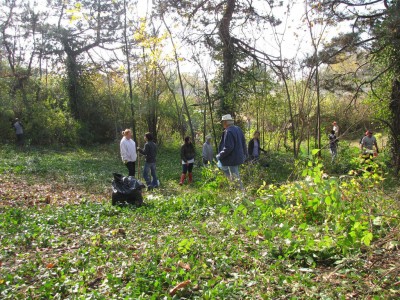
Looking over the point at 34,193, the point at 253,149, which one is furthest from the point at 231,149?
the point at 34,193

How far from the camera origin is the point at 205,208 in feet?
22.6

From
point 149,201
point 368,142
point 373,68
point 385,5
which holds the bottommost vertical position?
point 149,201

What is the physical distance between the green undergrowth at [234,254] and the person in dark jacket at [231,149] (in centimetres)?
→ 192

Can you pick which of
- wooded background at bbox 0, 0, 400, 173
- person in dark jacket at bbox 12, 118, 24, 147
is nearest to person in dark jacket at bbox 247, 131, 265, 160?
wooded background at bbox 0, 0, 400, 173

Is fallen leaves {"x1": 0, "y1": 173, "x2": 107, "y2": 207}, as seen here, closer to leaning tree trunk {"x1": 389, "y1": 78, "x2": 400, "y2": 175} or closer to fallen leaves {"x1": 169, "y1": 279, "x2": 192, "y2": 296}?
fallen leaves {"x1": 169, "y1": 279, "x2": 192, "y2": 296}

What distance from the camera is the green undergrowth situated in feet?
11.4

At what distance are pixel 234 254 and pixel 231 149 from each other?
363cm

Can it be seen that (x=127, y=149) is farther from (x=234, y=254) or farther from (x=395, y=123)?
(x=395, y=123)

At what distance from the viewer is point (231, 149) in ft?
25.2

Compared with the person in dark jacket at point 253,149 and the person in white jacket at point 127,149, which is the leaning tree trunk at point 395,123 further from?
the person in white jacket at point 127,149

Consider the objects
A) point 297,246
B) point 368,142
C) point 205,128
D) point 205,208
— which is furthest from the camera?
point 205,128

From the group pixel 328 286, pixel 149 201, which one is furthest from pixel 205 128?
pixel 328 286

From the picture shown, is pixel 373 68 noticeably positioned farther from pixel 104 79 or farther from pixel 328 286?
pixel 104 79

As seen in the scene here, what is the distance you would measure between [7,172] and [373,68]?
13.8 meters
